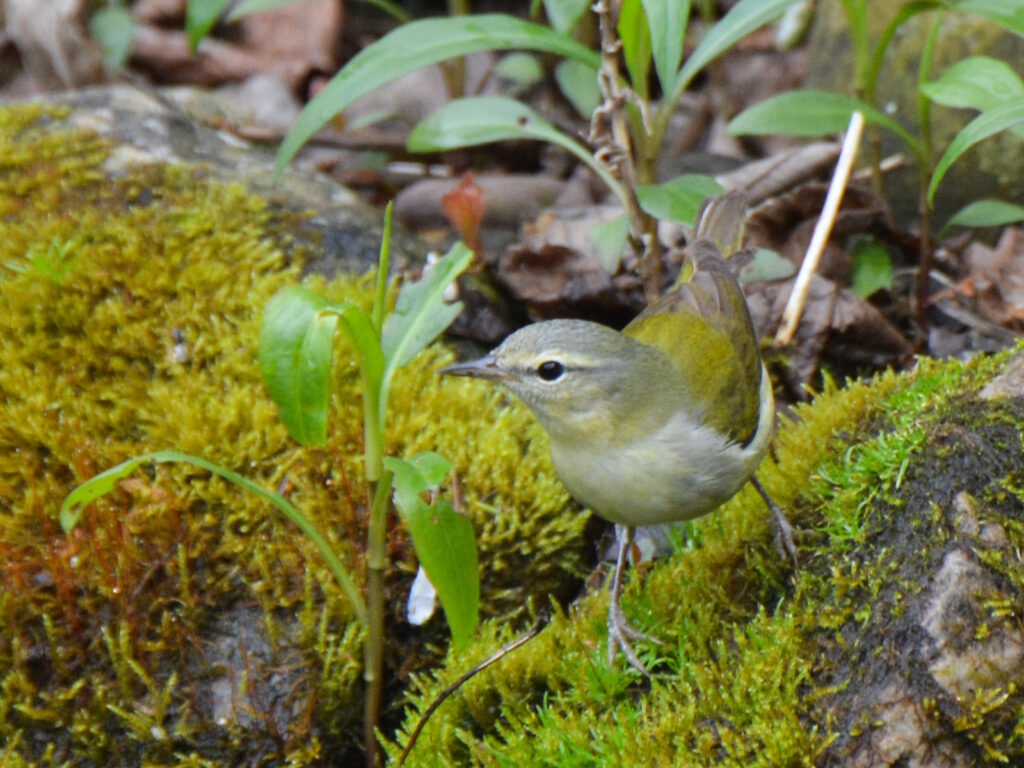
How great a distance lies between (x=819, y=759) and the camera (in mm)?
2195

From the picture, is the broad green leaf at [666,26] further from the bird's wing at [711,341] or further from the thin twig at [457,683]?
the thin twig at [457,683]

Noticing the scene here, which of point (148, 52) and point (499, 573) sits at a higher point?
point (148, 52)

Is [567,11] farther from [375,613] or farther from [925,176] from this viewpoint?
[375,613]

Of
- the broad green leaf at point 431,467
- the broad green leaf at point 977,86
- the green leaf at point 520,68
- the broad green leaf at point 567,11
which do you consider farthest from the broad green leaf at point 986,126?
the green leaf at point 520,68

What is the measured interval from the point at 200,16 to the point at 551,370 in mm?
3060

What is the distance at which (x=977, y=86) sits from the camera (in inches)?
129

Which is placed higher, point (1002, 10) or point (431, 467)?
point (1002, 10)

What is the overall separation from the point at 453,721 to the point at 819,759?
106cm

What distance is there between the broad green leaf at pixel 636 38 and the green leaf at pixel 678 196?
38 cm

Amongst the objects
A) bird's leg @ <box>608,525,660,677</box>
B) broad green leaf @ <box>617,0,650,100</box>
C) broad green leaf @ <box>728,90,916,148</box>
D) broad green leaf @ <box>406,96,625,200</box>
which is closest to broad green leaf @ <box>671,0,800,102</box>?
broad green leaf @ <box>617,0,650,100</box>

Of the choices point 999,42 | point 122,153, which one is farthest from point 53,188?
point 999,42

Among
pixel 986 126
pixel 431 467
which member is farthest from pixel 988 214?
Answer: pixel 431 467

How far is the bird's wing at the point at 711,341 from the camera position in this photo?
2.88 m

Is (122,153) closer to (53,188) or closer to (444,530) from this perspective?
(53,188)
